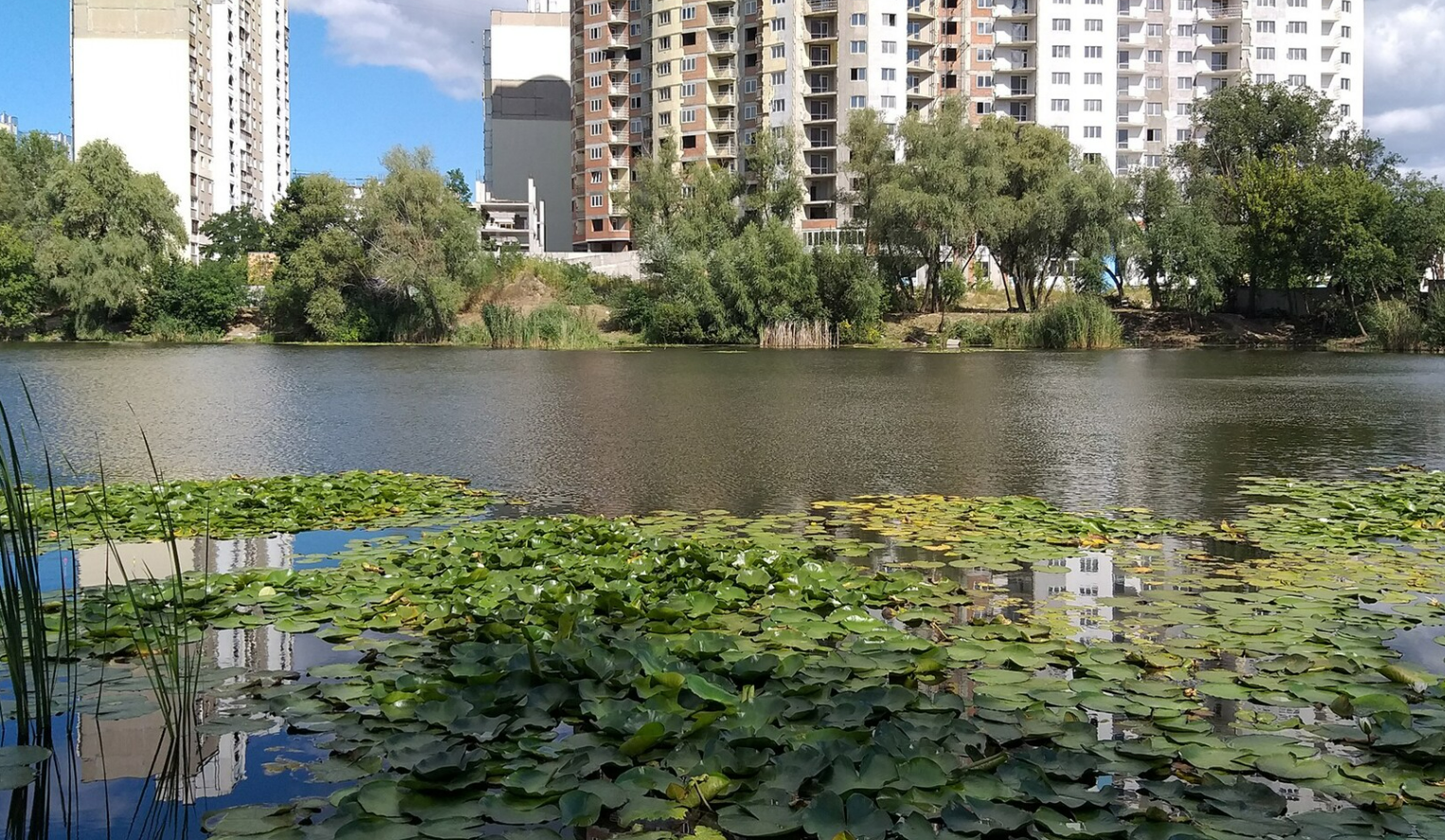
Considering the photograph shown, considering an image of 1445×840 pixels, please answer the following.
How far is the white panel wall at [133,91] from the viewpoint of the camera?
99.8 meters

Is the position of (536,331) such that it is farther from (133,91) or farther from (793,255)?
(133,91)

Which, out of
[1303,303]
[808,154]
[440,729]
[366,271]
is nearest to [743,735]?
[440,729]

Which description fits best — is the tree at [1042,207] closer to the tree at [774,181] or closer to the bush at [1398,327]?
the tree at [774,181]

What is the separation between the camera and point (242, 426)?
1950 cm

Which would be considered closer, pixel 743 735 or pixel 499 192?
pixel 743 735

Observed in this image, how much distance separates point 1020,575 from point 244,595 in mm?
5345

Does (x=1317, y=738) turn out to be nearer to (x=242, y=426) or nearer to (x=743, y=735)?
(x=743, y=735)

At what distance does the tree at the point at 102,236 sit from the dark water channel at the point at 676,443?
3137 centimetres

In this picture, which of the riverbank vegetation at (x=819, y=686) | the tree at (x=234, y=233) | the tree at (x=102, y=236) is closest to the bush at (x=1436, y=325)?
the riverbank vegetation at (x=819, y=686)

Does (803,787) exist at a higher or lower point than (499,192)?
lower

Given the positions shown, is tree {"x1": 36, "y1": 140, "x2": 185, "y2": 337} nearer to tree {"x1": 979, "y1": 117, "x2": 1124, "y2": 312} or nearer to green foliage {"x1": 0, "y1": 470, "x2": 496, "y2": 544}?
tree {"x1": 979, "y1": 117, "x2": 1124, "y2": 312}

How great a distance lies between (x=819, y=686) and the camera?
540 centimetres

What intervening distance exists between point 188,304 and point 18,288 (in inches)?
350

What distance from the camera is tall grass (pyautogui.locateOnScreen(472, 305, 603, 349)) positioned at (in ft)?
205
